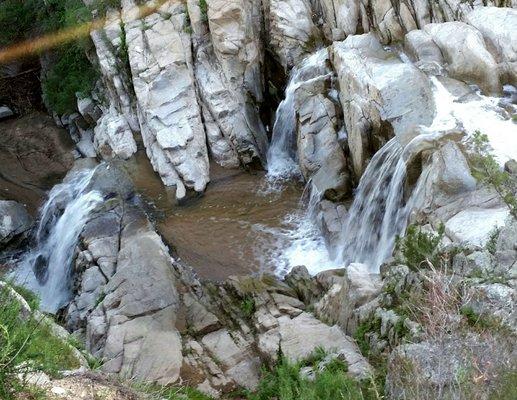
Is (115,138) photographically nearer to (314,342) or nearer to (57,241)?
(57,241)

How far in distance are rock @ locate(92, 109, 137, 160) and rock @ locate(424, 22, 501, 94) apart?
7.79 metres

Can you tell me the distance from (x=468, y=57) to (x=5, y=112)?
1452 centimetres

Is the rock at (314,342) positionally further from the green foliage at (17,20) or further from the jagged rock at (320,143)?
the green foliage at (17,20)

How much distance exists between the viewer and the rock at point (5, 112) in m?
18.8

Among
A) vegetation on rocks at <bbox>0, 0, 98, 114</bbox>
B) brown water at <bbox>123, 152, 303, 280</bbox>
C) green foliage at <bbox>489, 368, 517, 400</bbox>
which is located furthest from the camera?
vegetation on rocks at <bbox>0, 0, 98, 114</bbox>

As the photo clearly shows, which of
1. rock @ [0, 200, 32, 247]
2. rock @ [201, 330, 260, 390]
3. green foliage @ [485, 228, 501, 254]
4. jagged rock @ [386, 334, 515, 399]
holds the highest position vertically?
jagged rock @ [386, 334, 515, 399]

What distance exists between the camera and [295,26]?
14.0 m

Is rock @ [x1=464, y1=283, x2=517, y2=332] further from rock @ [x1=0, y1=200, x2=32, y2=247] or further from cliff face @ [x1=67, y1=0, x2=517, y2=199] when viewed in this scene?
rock @ [x1=0, y1=200, x2=32, y2=247]

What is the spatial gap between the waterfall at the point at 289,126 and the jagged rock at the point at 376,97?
1.09 meters

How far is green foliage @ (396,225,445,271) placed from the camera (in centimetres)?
654

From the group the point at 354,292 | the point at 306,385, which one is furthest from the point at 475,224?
the point at 306,385

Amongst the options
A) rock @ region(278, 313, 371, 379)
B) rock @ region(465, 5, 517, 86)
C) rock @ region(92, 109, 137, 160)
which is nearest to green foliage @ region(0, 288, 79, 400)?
rock @ region(278, 313, 371, 379)

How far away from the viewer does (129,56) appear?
47.9ft

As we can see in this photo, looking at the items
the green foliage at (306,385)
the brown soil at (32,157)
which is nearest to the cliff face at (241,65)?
the brown soil at (32,157)
